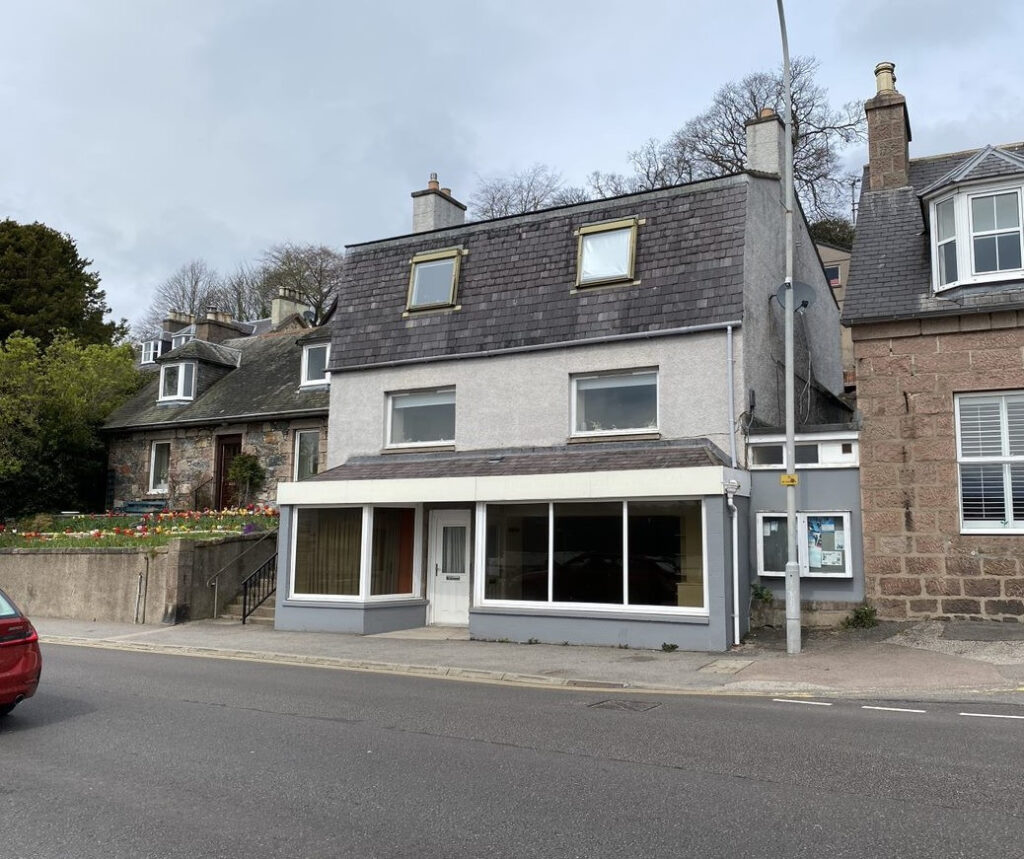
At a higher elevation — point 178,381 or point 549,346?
point 178,381

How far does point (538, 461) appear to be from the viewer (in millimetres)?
16188

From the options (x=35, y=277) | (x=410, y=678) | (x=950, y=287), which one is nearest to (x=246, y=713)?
(x=410, y=678)

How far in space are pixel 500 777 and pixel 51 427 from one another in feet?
83.1

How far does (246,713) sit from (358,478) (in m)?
8.52

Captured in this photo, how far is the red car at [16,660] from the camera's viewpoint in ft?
27.0

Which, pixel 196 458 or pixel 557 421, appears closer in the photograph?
pixel 557 421

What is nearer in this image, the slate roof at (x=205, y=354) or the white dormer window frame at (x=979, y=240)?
the white dormer window frame at (x=979, y=240)

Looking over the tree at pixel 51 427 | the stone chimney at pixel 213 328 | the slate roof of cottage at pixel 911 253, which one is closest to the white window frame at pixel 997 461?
the slate roof of cottage at pixel 911 253

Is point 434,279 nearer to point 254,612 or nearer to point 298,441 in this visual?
point 298,441

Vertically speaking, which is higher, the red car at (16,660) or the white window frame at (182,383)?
the white window frame at (182,383)

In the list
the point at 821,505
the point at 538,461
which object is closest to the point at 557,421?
the point at 538,461

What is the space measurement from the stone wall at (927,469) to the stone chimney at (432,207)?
10565 millimetres

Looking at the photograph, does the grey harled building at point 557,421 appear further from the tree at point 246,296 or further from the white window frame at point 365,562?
the tree at point 246,296

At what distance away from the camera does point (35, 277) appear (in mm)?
42688
